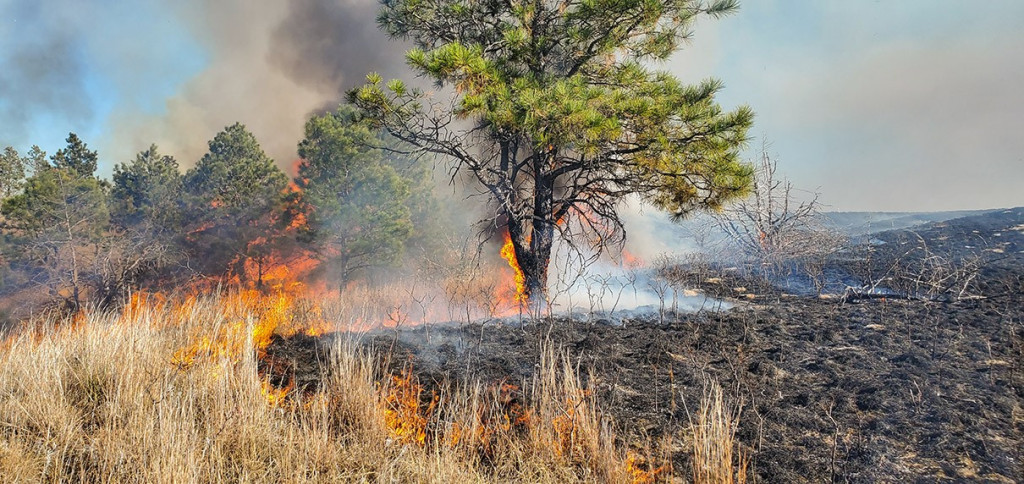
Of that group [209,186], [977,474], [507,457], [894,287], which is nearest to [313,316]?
[507,457]

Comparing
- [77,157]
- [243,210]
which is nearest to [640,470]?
[243,210]

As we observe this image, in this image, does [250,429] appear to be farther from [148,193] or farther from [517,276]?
[148,193]

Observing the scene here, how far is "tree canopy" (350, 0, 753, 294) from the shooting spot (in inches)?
342

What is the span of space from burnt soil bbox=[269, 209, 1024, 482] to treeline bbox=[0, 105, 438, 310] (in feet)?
49.3

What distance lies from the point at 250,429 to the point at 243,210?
2358 cm

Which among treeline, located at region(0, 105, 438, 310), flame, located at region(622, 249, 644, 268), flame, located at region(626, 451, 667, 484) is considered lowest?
flame, located at region(626, 451, 667, 484)

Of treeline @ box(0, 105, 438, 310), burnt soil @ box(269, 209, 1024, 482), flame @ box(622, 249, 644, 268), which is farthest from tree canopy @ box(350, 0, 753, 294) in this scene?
flame @ box(622, 249, 644, 268)

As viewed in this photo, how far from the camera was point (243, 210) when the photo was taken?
24.2 metres

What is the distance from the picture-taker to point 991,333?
6.88 metres

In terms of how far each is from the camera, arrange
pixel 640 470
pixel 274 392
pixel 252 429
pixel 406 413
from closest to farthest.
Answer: pixel 640 470 < pixel 252 429 < pixel 406 413 < pixel 274 392

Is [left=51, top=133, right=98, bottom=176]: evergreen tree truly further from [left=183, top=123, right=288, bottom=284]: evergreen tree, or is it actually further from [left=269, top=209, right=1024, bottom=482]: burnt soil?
[left=269, top=209, right=1024, bottom=482]: burnt soil

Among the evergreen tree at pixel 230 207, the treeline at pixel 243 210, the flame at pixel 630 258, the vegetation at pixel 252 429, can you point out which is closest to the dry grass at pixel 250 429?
the vegetation at pixel 252 429

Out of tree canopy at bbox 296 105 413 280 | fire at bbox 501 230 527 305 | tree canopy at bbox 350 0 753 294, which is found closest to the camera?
tree canopy at bbox 350 0 753 294

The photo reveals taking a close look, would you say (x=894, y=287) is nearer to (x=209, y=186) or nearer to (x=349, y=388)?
(x=349, y=388)
